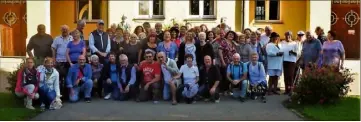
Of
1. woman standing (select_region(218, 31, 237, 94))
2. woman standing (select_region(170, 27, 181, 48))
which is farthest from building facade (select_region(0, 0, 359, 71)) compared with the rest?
woman standing (select_region(218, 31, 237, 94))

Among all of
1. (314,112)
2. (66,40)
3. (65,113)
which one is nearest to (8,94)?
(66,40)

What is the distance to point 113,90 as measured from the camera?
43.7ft

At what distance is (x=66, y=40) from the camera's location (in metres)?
13.5

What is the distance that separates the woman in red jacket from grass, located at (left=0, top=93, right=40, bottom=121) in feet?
0.78

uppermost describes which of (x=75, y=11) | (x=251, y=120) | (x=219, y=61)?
(x=75, y=11)

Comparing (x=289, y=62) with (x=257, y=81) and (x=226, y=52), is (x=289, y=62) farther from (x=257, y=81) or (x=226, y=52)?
(x=226, y=52)

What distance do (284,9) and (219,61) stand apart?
40.0 ft

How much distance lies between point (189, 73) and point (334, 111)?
125 inches

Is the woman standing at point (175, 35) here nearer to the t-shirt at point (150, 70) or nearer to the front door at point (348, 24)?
the t-shirt at point (150, 70)

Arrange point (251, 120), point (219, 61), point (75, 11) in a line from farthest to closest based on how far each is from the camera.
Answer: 1. point (75, 11)
2. point (219, 61)
3. point (251, 120)

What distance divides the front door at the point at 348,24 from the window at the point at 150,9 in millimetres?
7310

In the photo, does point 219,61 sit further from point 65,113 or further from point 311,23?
point 311,23

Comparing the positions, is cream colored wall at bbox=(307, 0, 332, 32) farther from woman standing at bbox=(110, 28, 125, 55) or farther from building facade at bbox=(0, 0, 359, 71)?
woman standing at bbox=(110, 28, 125, 55)

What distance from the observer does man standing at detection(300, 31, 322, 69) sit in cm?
1423
